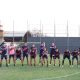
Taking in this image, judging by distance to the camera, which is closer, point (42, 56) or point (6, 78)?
point (6, 78)

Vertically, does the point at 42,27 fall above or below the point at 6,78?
above

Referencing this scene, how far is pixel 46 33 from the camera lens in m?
46.5

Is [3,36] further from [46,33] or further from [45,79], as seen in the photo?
[45,79]

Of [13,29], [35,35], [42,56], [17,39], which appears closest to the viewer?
[42,56]

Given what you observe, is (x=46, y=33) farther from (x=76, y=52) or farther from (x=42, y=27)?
(x=76, y=52)

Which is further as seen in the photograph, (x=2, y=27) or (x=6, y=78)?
(x=2, y=27)

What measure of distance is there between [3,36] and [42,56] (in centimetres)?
2726

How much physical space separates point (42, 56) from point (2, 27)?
71.7 ft

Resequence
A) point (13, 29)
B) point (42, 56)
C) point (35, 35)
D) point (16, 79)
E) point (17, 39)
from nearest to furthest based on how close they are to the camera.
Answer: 1. point (16, 79)
2. point (42, 56)
3. point (13, 29)
4. point (35, 35)
5. point (17, 39)

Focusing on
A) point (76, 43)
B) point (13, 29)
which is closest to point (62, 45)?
point (76, 43)

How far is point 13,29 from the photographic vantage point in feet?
150

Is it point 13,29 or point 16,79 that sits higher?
point 13,29

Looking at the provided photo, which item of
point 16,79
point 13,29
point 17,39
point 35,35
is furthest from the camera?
point 17,39

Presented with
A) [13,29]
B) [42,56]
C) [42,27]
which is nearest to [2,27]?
[13,29]
